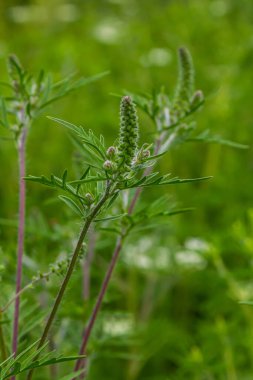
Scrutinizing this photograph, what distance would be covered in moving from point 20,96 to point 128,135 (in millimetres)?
440

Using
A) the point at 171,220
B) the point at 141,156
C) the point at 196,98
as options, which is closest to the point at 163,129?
the point at 196,98

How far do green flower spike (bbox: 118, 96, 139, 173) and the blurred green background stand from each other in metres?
0.36

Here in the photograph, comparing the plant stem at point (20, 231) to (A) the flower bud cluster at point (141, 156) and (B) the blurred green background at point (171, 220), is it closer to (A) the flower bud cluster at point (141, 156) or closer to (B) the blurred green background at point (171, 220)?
(B) the blurred green background at point (171, 220)

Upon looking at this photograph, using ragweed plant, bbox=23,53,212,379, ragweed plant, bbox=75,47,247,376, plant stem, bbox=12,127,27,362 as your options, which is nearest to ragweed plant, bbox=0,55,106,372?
plant stem, bbox=12,127,27,362

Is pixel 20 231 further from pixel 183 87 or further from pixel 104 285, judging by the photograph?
pixel 183 87

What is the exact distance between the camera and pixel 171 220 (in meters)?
2.40

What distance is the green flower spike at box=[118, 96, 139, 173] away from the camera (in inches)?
26.5

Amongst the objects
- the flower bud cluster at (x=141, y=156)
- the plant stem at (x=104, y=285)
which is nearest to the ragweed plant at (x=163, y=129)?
the plant stem at (x=104, y=285)

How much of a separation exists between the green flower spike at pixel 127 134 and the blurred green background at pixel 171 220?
1.19 ft

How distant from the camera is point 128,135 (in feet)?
2.24

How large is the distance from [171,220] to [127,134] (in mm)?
1732

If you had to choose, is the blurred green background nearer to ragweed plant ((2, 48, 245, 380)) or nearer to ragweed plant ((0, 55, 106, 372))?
ragweed plant ((2, 48, 245, 380))

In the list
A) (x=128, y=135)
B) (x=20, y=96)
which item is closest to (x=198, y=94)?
(x=20, y=96)

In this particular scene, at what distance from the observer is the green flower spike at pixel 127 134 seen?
67 centimetres
